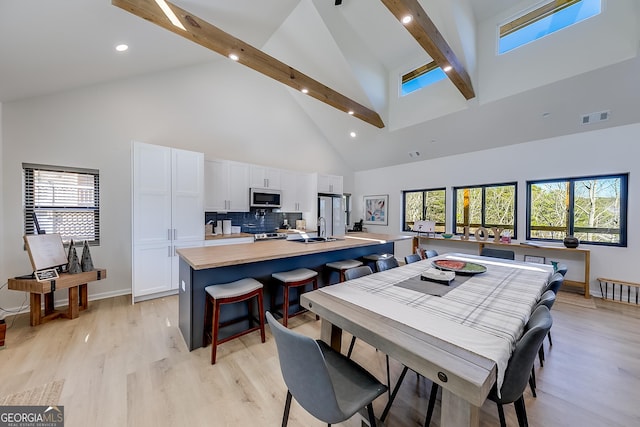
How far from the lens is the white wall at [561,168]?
11.3 feet

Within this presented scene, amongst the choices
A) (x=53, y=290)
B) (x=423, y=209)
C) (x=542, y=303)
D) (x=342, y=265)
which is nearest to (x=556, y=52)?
(x=423, y=209)

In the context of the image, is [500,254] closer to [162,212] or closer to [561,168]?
[561,168]

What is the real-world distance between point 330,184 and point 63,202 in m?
4.78

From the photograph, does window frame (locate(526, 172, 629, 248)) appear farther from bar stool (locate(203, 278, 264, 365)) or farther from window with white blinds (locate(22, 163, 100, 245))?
window with white blinds (locate(22, 163, 100, 245))

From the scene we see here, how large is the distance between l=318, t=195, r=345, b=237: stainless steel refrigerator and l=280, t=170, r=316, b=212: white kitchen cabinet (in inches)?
11.8

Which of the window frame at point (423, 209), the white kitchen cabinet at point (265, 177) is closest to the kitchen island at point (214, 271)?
the white kitchen cabinet at point (265, 177)

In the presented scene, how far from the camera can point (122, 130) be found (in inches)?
140

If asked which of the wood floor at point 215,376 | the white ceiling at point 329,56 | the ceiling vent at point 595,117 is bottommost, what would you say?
the wood floor at point 215,376

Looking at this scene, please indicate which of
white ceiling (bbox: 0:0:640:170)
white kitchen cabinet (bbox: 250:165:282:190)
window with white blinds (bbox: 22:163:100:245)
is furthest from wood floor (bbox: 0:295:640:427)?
white kitchen cabinet (bbox: 250:165:282:190)

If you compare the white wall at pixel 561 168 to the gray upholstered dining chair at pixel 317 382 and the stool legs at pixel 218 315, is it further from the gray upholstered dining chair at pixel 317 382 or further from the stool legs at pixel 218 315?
the gray upholstered dining chair at pixel 317 382

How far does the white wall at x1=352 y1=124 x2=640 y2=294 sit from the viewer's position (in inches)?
135

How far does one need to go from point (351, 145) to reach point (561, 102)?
12.5ft

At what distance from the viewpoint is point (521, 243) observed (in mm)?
4262

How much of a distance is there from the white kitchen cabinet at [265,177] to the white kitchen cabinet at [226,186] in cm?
14
